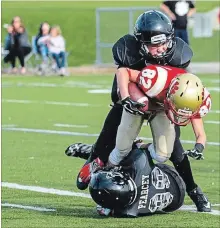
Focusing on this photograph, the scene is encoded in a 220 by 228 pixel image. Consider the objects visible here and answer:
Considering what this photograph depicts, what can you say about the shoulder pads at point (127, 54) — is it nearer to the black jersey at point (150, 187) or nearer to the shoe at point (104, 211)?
the black jersey at point (150, 187)

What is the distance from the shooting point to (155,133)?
734 centimetres

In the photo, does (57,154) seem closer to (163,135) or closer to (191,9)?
(163,135)

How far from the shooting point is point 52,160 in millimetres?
10258

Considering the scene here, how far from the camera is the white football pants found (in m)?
→ 7.30

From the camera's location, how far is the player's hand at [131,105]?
7.01 metres

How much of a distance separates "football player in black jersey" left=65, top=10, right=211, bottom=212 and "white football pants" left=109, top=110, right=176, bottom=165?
15cm

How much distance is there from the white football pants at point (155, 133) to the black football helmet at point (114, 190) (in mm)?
240

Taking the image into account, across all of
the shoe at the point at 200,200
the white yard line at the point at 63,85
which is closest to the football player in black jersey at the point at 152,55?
the shoe at the point at 200,200

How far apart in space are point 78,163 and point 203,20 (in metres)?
19.2

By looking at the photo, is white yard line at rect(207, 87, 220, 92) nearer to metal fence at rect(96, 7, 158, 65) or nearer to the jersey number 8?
metal fence at rect(96, 7, 158, 65)

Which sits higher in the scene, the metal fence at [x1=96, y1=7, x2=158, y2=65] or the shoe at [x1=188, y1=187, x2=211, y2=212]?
the metal fence at [x1=96, y1=7, x2=158, y2=65]

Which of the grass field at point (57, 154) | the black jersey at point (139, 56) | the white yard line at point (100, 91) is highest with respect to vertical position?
the black jersey at point (139, 56)

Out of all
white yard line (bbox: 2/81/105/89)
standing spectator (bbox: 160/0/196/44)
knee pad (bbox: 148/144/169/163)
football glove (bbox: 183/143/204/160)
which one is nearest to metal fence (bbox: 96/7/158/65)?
white yard line (bbox: 2/81/105/89)

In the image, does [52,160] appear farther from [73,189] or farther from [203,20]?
[203,20]
